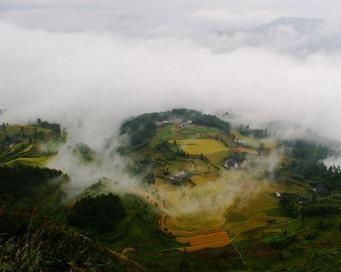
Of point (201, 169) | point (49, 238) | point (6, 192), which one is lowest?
point (201, 169)

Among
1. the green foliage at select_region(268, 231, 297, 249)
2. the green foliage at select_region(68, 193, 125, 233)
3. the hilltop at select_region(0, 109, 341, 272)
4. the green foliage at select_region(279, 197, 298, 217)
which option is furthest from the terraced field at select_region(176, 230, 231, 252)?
the green foliage at select_region(279, 197, 298, 217)

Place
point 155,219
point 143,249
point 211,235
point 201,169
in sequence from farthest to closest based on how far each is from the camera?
point 201,169 < point 155,219 < point 211,235 < point 143,249

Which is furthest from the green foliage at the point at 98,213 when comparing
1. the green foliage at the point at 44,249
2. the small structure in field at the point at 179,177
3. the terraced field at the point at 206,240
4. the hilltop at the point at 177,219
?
the small structure in field at the point at 179,177

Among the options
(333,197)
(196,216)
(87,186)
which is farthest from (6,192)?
(333,197)

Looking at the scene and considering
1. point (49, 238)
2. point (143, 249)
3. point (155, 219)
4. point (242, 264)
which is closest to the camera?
→ point (49, 238)

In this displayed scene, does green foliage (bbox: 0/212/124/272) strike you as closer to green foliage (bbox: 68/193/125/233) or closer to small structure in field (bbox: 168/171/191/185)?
green foliage (bbox: 68/193/125/233)

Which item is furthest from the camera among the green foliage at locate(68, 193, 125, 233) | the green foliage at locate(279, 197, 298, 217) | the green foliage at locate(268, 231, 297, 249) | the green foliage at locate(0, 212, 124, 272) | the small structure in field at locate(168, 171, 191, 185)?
the small structure in field at locate(168, 171, 191, 185)

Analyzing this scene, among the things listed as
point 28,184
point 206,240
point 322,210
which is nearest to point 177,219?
point 206,240

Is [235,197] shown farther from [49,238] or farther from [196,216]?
[49,238]

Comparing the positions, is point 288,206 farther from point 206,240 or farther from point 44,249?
point 44,249
